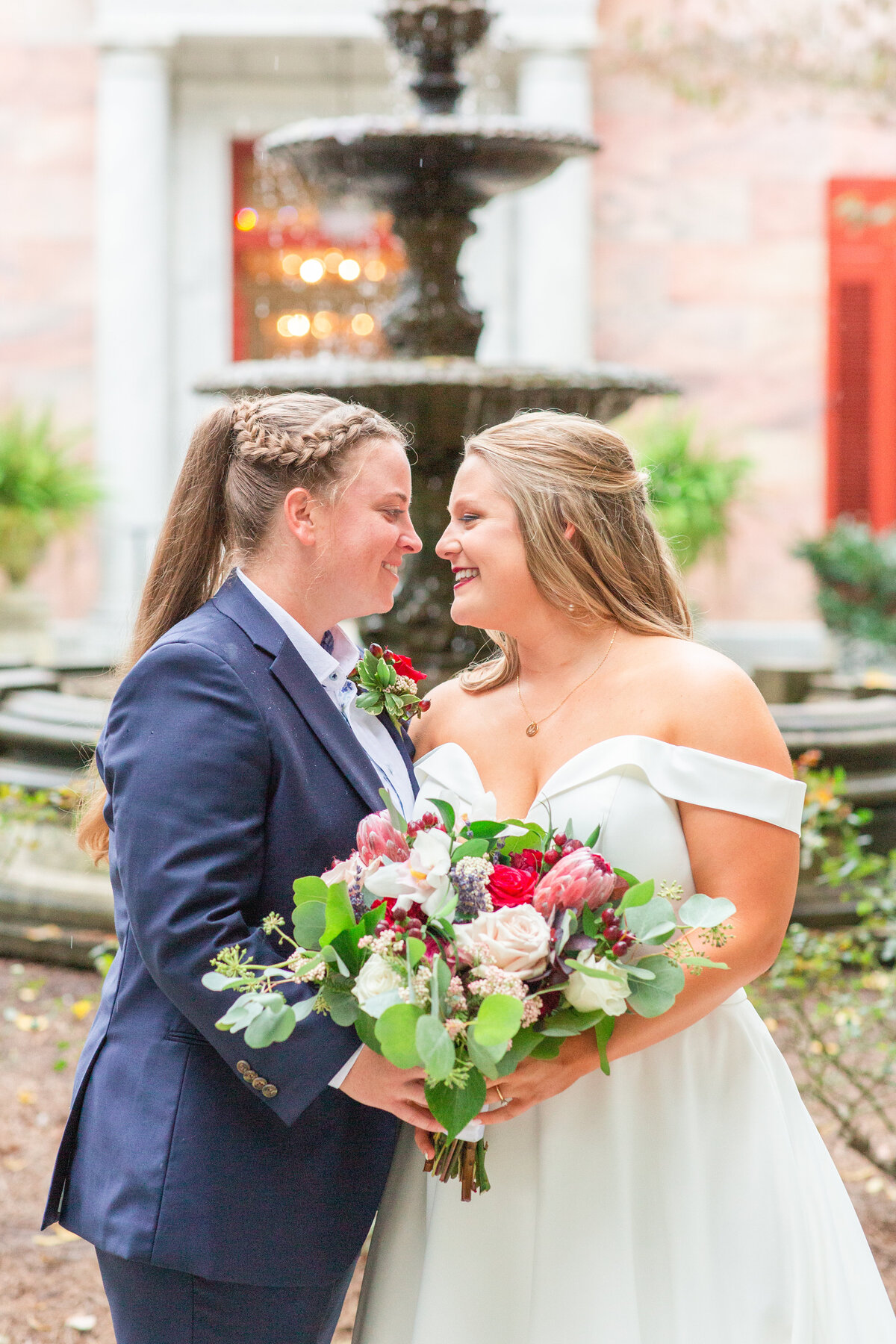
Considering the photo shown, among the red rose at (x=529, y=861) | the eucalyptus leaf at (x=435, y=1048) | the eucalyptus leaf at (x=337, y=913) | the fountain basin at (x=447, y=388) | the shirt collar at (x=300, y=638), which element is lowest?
the eucalyptus leaf at (x=435, y=1048)

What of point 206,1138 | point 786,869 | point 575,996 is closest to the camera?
point 575,996

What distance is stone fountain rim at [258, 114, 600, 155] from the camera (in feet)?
16.7

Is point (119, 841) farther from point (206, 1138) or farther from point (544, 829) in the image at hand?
point (544, 829)

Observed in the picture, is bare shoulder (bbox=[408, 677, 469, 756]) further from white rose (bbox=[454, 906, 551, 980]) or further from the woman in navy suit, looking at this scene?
white rose (bbox=[454, 906, 551, 980])

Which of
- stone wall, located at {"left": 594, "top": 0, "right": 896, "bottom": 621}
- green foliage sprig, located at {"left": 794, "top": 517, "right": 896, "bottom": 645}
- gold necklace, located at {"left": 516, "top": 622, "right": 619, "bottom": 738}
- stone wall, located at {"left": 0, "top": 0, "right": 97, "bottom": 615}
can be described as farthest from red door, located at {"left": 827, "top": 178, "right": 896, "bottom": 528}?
gold necklace, located at {"left": 516, "top": 622, "right": 619, "bottom": 738}

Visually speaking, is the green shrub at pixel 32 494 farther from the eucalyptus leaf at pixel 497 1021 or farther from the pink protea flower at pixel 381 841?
the eucalyptus leaf at pixel 497 1021

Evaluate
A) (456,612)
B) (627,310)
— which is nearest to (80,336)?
(627,310)

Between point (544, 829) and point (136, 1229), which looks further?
point (544, 829)

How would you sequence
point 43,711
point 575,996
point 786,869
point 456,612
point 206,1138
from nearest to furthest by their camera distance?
point 575,996 → point 206,1138 → point 786,869 → point 456,612 → point 43,711

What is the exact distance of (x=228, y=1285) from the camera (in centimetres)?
198

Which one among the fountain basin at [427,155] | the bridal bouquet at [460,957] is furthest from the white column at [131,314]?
the bridal bouquet at [460,957]

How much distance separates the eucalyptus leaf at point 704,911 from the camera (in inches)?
74.0

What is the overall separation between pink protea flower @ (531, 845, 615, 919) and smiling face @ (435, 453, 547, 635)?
0.59 metres

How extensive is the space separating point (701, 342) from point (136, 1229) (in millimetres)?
12093
